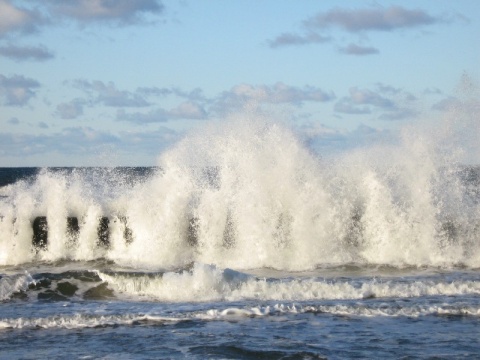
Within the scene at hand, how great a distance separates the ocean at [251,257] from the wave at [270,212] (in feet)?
0.15

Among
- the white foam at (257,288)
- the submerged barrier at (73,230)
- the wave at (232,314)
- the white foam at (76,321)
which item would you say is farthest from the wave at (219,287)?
the submerged barrier at (73,230)

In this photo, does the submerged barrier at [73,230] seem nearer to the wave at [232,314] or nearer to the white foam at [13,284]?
the white foam at [13,284]

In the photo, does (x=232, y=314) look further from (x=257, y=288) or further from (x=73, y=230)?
(x=73, y=230)

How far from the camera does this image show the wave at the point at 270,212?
19.4 meters

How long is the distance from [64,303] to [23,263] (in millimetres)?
6814

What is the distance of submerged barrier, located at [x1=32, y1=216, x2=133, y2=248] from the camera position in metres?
21.5

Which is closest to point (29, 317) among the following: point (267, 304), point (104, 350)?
point (104, 350)

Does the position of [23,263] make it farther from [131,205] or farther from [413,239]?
[413,239]

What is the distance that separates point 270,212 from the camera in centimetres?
2059

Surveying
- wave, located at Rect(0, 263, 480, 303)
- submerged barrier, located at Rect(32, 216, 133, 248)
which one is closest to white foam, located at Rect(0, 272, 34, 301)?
wave, located at Rect(0, 263, 480, 303)

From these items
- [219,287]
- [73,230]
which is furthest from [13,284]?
[73,230]

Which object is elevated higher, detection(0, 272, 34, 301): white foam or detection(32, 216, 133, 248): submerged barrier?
detection(32, 216, 133, 248): submerged barrier

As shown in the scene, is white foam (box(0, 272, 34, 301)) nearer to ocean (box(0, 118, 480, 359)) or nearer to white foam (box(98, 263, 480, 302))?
ocean (box(0, 118, 480, 359))

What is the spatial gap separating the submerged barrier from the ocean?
0.04m
